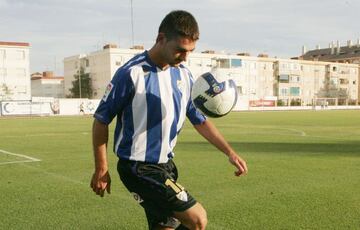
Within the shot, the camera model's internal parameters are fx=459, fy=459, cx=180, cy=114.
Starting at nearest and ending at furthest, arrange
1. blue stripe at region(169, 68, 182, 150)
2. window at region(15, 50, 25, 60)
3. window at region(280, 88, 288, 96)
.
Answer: blue stripe at region(169, 68, 182, 150)
window at region(15, 50, 25, 60)
window at region(280, 88, 288, 96)

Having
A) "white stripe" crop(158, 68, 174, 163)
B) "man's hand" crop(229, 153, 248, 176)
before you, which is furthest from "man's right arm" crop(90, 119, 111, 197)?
"man's hand" crop(229, 153, 248, 176)

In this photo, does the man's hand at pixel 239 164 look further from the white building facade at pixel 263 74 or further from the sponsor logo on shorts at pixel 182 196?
the white building facade at pixel 263 74

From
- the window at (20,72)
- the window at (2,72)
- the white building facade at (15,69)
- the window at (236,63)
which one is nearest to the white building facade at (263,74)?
the window at (236,63)

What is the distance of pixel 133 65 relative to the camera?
11.4ft

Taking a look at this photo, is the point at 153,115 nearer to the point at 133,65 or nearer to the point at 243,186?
the point at 133,65

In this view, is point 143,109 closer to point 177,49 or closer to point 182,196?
point 177,49

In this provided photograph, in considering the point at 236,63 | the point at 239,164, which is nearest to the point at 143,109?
the point at 239,164

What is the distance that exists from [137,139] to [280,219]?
2928 mm

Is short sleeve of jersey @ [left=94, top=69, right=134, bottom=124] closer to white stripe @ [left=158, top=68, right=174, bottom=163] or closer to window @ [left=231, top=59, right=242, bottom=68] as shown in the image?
white stripe @ [left=158, top=68, right=174, bottom=163]

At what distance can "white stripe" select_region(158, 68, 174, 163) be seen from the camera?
356 cm

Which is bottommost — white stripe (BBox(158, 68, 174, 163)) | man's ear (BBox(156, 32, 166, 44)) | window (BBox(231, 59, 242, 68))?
white stripe (BBox(158, 68, 174, 163))

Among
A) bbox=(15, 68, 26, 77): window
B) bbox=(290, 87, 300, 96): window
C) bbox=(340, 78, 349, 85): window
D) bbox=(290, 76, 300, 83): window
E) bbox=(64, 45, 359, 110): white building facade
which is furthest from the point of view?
bbox=(340, 78, 349, 85): window

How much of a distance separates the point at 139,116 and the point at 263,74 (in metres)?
101

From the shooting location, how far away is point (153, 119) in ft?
11.6
